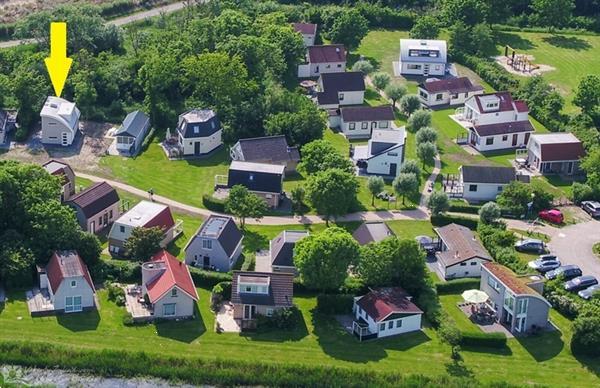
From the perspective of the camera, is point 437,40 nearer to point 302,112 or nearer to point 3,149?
point 302,112

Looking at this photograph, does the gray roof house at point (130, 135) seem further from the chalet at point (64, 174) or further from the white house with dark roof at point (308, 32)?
the white house with dark roof at point (308, 32)

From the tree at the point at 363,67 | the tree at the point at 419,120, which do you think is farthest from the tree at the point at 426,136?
the tree at the point at 363,67

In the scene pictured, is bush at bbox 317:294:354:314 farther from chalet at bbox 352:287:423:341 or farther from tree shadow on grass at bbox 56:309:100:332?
tree shadow on grass at bbox 56:309:100:332

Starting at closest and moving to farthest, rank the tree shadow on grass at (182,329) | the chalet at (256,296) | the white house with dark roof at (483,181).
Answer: the tree shadow on grass at (182,329)
the chalet at (256,296)
the white house with dark roof at (483,181)

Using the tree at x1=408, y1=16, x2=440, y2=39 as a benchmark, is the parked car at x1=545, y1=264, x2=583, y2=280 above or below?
below

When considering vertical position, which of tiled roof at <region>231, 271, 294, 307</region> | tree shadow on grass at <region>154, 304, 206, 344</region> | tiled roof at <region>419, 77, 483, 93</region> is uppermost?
tiled roof at <region>419, 77, 483, 93</region>

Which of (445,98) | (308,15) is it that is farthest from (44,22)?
(445,98)

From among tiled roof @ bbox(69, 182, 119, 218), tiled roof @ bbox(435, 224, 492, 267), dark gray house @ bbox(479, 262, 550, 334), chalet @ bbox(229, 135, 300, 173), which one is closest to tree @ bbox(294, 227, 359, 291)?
tiled roof @ bbox(435, 224, 492, 267)

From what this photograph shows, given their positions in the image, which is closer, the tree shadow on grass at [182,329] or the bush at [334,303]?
the tree shadow on grass at [182,329]
